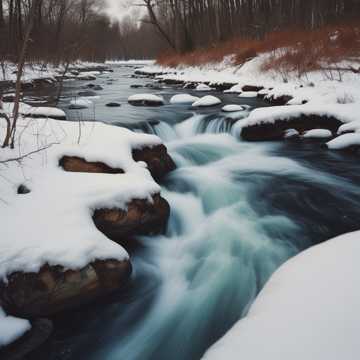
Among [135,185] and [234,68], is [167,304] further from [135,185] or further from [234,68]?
[234,68]

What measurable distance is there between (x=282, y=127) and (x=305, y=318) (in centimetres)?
547

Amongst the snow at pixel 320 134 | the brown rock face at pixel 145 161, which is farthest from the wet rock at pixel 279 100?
the brown rock face at pixel 145 161

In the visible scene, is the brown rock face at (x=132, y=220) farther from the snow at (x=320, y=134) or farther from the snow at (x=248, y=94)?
the snow at (x=248, y=94)

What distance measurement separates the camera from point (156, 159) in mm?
4766

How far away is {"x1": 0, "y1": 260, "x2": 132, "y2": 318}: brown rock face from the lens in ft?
6.95

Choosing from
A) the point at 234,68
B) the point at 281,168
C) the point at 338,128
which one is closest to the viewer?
the point at 281,168

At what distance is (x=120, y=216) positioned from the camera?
9.82 feet

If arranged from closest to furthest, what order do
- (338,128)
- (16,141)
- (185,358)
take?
(185,358), (16,141), (338,128)

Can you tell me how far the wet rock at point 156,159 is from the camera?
14.5ft

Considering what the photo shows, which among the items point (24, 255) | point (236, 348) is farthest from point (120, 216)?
point (236, 348)

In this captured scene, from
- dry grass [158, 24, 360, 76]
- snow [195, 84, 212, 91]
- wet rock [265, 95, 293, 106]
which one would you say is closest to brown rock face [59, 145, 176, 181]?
wet rock [265, 95, 293, 106]

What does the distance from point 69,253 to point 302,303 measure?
5.12 feet

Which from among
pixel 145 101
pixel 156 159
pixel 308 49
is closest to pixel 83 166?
pixel 156 159

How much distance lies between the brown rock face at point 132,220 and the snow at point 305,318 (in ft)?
4.81
